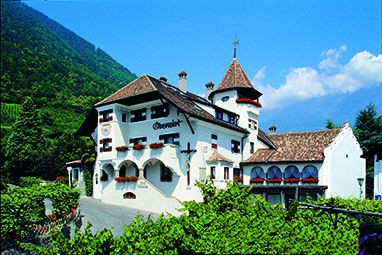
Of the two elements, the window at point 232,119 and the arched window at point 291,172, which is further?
the window at point 232,119

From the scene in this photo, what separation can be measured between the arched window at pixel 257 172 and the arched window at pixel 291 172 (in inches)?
82.5

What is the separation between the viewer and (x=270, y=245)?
19.3ft

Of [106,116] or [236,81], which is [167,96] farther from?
[236,81]

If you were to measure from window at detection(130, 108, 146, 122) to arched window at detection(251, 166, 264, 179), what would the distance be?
33.4 ft

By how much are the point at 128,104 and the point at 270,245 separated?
23050mm

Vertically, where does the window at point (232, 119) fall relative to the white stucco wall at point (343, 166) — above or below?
above

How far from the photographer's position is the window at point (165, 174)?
25844mm

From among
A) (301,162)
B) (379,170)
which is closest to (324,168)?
(301,162)

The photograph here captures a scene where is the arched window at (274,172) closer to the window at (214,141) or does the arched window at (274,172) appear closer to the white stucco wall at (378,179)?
the window at (214,141)

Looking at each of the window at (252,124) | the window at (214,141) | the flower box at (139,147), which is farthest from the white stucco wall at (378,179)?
the flower box at (139,147)

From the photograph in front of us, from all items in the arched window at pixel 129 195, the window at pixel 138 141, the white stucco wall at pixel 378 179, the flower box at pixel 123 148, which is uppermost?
the window at pixel 138 141

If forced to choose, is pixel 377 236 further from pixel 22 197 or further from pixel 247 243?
pixel 22 197

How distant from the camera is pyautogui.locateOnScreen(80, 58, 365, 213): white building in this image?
80.9 feet

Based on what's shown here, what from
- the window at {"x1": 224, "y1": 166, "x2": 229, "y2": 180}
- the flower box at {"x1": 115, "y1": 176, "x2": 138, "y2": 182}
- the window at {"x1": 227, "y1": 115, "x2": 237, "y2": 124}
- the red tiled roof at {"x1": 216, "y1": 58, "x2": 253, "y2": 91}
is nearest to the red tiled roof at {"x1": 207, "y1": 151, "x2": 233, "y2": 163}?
the window at {"x1": 224, "y1": 166, "x2": 229, "y2": 180}
